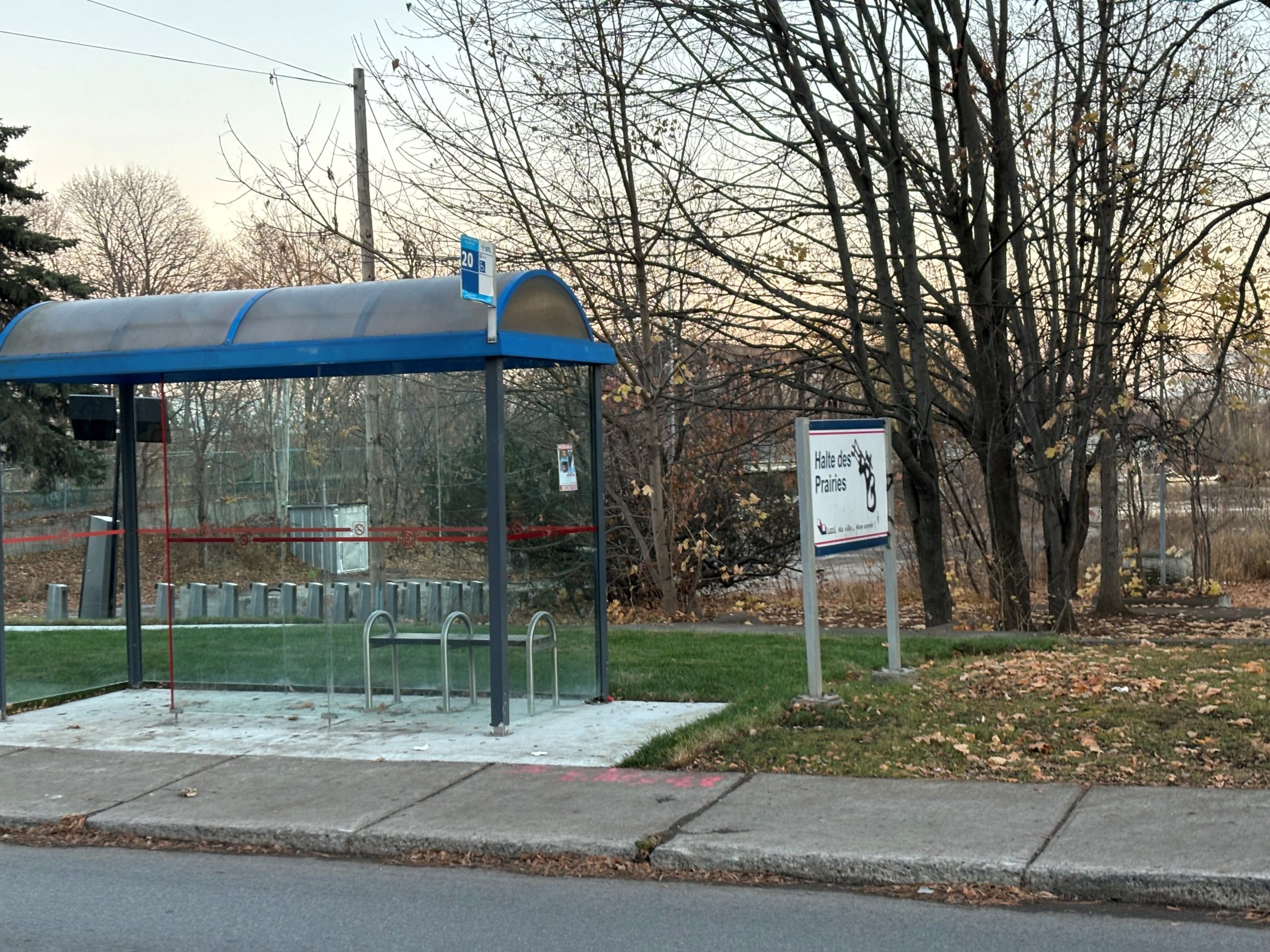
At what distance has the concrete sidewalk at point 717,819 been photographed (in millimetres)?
5613

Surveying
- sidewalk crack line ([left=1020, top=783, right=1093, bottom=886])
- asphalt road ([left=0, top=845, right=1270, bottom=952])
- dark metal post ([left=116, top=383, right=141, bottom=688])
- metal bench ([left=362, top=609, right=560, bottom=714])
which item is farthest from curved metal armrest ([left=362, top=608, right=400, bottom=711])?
sidewalk crack line ([left=1020, top=783, right=1093, bottom=886])

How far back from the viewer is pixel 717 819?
6539 millimetres

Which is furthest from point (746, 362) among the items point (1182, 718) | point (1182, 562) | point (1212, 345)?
point (1182, 562)

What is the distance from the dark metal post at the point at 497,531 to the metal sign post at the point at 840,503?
192 cm

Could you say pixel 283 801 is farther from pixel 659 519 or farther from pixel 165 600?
pixel 659 519

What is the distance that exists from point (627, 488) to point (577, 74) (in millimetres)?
7161

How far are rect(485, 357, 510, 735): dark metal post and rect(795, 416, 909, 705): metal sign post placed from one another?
1.92m

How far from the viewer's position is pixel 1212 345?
49.2 ft

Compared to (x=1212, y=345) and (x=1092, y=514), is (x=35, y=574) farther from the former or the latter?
(x=1092, y=514)

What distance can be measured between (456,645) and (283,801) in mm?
2551

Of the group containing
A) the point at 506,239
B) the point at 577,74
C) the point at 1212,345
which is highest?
the point at 577,74

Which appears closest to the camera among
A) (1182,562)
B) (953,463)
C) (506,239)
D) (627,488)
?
(506,239)

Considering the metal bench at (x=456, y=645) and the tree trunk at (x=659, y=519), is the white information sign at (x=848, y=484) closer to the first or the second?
the metal bench at (x=456, y=645)

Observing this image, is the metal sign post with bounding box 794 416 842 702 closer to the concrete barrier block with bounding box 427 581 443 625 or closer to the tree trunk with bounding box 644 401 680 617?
the concrete barrier block with bounding box 427 581 443 625
